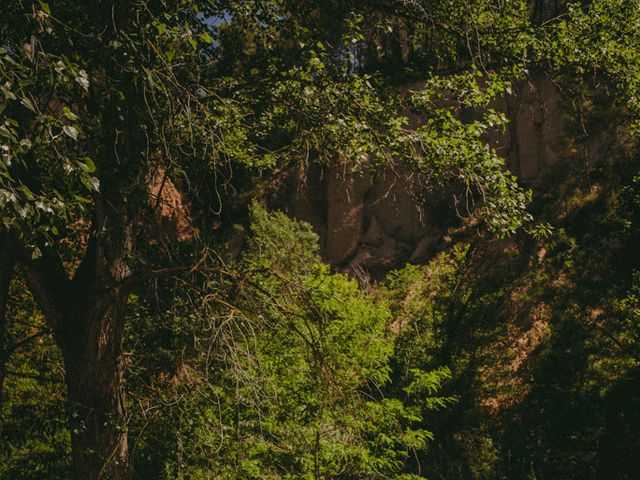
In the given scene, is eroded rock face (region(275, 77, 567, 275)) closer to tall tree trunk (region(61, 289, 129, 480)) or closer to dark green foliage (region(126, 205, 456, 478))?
dark green foliage (region(126, 205, 456, 478))

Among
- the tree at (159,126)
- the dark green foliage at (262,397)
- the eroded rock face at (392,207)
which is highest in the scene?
the eroded rock face at (392,207)

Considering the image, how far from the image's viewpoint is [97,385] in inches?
235

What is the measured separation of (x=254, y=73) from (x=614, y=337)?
598 inches

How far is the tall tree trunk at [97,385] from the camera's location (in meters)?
5.86

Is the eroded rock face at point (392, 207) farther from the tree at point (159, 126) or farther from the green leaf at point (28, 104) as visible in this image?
the green leaf at point (28, 104)

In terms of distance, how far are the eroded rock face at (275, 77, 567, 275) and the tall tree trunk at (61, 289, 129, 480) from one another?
77.0 feet

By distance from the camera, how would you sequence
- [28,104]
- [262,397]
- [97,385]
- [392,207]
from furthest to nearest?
[392,207]
[262,397]
[97,385]
[28,104]

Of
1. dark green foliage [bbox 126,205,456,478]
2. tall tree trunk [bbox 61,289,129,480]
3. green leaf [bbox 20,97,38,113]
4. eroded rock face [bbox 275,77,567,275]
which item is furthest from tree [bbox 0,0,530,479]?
eroded rock face [bbox 275,77,567,275]

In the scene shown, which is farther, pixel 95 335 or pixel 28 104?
pixel 95 335

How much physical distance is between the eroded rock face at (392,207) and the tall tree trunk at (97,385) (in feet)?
77.0

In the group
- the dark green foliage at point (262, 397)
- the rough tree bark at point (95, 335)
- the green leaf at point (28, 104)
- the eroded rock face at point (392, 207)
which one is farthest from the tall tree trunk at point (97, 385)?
the eroded rock face at point (392, 207)

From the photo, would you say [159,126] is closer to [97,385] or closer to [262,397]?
[97,385]

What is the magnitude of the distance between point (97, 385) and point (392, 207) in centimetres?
2651

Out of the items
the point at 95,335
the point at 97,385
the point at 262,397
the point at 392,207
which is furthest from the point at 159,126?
the point at 392,207
